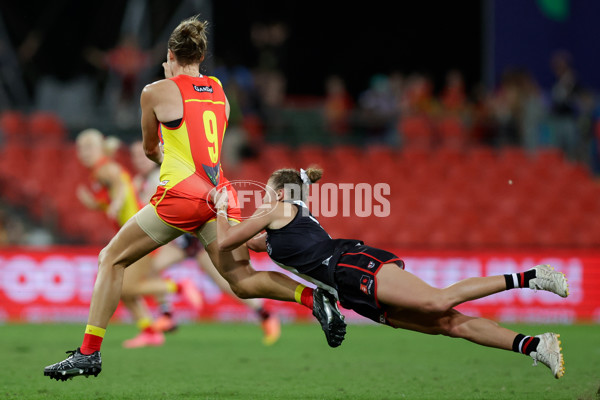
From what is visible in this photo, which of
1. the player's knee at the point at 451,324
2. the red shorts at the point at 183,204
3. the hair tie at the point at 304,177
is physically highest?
the hair tie at the point at 304,177

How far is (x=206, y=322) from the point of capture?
13688 millimetres

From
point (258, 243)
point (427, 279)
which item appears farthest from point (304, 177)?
point (427, 279)

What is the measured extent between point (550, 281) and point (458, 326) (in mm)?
773

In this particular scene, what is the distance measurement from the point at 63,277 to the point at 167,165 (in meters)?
7.78

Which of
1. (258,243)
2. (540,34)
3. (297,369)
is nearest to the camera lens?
(258,243)

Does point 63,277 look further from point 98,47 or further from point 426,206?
point 98,47

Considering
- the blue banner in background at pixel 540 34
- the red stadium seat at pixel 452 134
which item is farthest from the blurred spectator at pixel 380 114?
the blue banner in background at pixel 540 34

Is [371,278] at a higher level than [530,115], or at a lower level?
lower

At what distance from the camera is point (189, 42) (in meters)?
6.41

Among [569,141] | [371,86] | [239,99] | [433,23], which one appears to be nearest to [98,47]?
[239,99]

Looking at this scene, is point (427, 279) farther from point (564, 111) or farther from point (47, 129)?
point (47, 129)

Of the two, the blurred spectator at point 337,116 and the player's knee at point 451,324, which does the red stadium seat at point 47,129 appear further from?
the player's knee at point 451,324

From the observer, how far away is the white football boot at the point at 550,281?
6.18 metres

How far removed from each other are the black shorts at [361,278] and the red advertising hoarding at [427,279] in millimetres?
6888
